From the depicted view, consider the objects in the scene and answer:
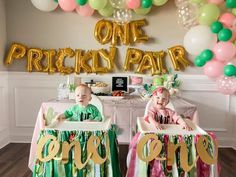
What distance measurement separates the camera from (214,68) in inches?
115

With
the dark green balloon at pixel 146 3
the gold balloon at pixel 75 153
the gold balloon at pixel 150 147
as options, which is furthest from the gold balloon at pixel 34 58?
the gold balloon at pixel 150 147

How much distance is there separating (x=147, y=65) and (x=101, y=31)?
74 centimetres

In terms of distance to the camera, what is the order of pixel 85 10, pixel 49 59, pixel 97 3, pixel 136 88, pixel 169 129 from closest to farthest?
pixel 169 129
pixel 97 3
pixel 85 10
pixel 136 88
pixel 49 59

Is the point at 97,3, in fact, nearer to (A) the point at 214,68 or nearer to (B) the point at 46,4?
(B) the point at 46,4

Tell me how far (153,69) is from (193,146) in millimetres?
2088

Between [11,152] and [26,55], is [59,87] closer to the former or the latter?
[26,55]

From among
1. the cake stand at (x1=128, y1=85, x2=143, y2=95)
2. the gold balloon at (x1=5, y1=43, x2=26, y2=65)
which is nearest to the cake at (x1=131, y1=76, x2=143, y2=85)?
the cake stand at (x1=128, y1=85, x2=143, y2=95)

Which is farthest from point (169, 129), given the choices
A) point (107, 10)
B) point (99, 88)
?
point (107, 10)

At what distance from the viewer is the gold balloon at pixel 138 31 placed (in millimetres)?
3594

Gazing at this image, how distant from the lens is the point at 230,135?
12.3 ft

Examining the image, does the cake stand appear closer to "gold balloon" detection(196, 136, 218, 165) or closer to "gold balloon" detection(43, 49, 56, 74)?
"gold balloon" detection(43, 49, 56, 74)

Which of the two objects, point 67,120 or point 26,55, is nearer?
point 67,120

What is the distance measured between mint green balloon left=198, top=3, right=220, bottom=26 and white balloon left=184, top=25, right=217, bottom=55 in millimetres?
84

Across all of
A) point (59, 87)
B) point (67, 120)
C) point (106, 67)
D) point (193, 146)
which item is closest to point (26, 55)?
point (59, 87)
